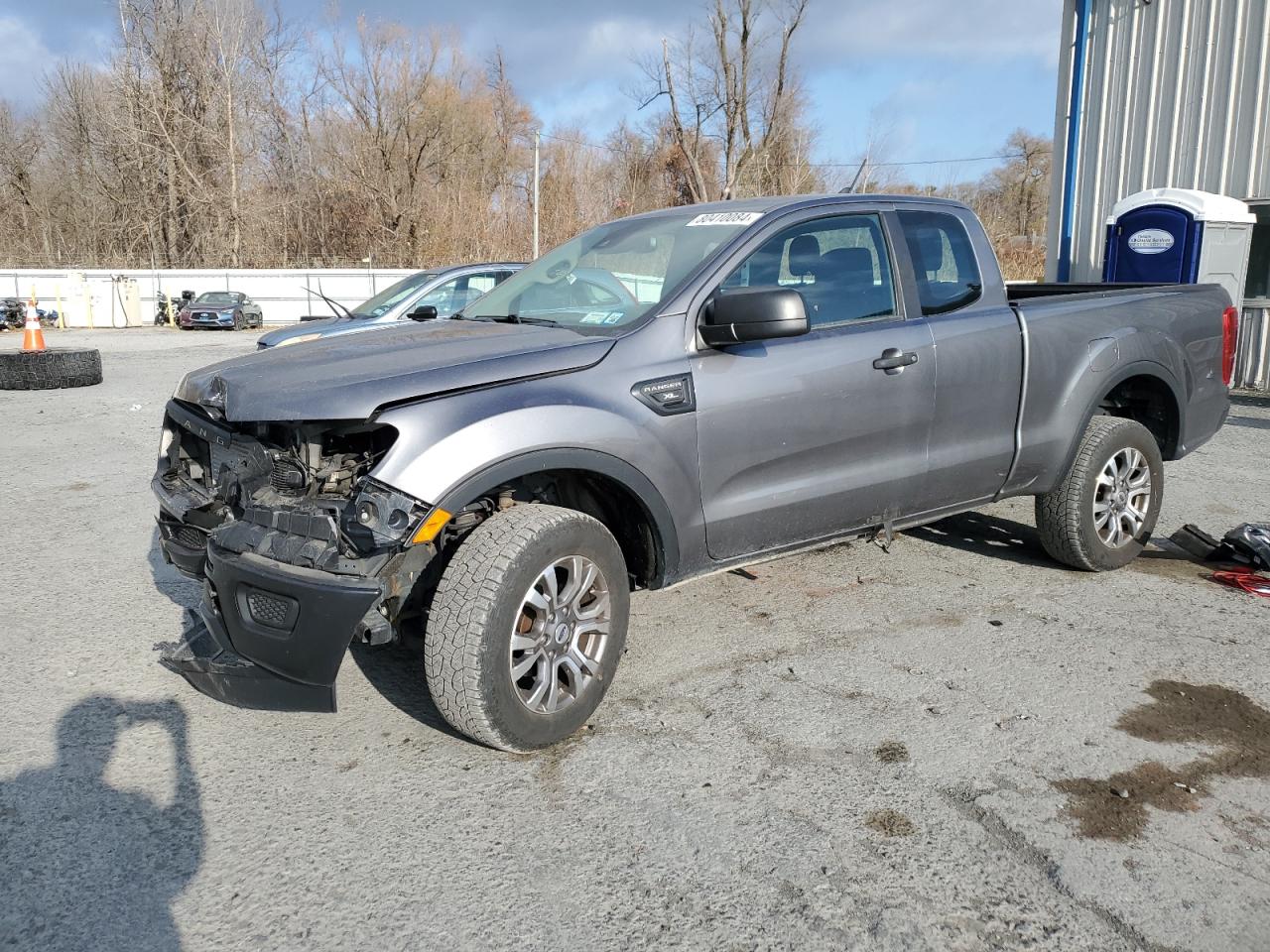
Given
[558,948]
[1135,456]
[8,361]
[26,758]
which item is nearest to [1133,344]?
[1135,456]

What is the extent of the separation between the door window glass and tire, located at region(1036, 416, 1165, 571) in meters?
1.42

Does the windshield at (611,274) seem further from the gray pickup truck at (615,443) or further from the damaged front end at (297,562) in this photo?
the damaged front end at (297,562)

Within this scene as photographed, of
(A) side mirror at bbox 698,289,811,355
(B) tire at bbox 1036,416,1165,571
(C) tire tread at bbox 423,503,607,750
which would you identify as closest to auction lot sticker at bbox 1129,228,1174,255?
(B) tire at bbox 1036,416,1165,571

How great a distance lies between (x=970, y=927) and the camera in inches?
95.3

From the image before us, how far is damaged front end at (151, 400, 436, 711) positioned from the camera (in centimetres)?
290

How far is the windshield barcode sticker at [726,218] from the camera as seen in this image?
401 centimetres

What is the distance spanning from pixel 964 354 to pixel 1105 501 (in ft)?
4.29

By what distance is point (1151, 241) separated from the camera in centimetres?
1158

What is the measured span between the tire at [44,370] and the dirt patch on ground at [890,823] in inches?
508

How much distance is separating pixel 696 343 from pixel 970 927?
2093 millimetres

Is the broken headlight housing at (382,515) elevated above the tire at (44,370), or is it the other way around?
the broken headlight housing at (382,515)

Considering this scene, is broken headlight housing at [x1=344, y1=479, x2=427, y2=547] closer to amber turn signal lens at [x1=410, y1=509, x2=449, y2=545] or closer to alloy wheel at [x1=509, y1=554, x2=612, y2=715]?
amber turn signal lens at [x1=410, y1=509, x2=449, y2=545]

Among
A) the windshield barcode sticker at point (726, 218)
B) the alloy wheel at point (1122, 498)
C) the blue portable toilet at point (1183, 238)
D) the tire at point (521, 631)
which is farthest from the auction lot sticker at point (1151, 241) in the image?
the tire at point (521, 631)

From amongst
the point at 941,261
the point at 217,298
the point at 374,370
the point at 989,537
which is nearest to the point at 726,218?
the point at 941,261
